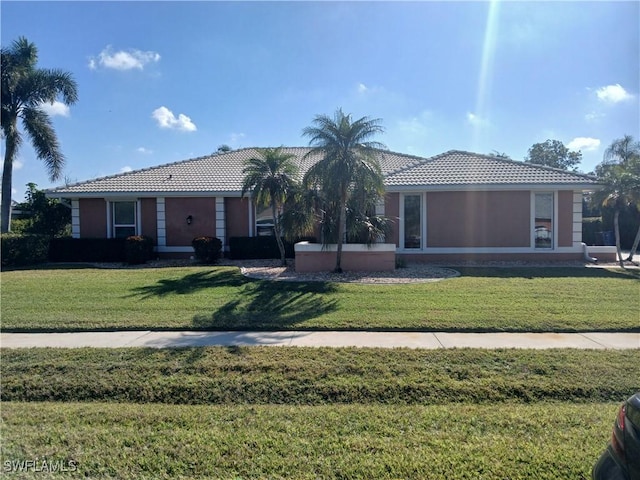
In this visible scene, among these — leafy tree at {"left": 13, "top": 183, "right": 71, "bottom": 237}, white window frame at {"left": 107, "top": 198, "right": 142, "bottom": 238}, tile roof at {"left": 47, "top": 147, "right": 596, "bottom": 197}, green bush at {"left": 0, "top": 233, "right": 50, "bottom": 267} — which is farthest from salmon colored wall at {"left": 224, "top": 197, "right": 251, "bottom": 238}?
leafy tree at {"left": 13, "top": 183, "right": 71, "bottom": 237}

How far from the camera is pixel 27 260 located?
1537cm

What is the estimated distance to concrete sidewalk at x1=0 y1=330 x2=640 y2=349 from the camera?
18.7 ft

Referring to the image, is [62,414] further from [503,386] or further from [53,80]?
[53,80]

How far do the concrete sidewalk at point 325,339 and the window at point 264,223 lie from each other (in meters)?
10.4

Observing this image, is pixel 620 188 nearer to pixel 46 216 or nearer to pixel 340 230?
pixel 340 230

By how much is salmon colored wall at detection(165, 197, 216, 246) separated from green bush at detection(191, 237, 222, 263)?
1.81 meters

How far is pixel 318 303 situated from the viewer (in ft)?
26.9

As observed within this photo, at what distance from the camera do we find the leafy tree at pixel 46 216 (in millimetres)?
22359

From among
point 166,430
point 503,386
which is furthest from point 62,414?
point 503,386

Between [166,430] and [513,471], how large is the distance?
2957mm

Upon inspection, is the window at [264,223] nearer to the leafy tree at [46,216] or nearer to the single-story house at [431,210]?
the single-story house at [431,210]

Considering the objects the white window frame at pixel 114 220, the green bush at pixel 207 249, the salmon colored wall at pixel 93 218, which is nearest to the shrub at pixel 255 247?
the green bush at pixel 207 249

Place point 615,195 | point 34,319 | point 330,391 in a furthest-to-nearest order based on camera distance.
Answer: point 615,195
point 34,319
point 330,391

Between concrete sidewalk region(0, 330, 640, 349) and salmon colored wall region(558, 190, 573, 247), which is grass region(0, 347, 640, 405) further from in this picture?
salmon colored wall region(558, 190, 573, 247)
